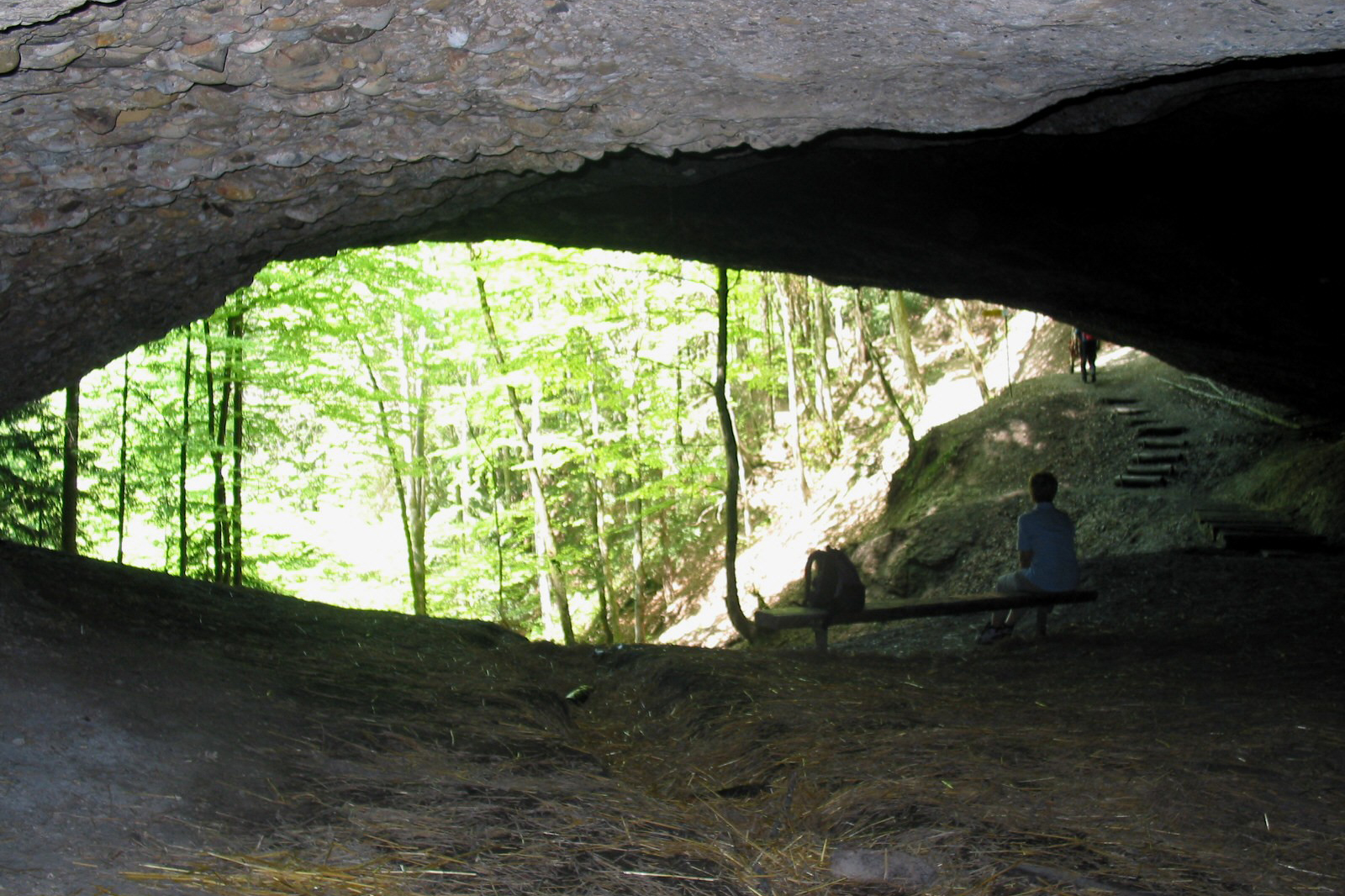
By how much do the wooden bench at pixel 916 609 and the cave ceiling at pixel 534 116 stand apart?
3.66 meters

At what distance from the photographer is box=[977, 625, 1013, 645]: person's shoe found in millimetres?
9062

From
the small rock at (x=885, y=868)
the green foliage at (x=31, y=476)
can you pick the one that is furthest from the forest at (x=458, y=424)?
the small rock at (x=885, y=868)

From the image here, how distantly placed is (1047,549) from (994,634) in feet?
3.34

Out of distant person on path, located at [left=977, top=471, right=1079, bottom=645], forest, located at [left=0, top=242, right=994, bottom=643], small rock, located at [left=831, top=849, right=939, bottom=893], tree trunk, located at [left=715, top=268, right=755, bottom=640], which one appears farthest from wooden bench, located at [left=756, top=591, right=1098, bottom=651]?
small rock, located at [left=831, top=849, right=939, bottom=893]

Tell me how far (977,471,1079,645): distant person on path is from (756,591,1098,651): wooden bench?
10 cm

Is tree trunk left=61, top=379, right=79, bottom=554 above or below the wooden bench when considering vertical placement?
above

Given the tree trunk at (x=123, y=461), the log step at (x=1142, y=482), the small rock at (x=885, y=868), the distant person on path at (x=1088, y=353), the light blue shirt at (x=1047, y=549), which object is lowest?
the small rock at (x=885, y=868)

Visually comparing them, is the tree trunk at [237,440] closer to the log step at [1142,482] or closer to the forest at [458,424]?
the forest at [458,424]

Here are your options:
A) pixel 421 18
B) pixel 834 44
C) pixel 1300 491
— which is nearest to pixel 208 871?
pixel 421 18

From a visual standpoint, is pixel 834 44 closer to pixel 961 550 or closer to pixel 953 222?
pixel 953 222

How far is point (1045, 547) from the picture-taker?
8.62 metres

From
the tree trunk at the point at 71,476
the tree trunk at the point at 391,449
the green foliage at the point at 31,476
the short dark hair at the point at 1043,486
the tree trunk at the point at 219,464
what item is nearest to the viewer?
the short dark hair at the point at 1043,486

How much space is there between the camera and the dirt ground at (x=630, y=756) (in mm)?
3486

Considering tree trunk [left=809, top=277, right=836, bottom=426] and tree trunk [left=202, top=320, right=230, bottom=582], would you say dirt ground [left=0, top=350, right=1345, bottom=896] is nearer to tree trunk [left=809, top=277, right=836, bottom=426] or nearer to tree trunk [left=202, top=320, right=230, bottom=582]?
tree trunk [left=202, top=320, right=230, bottom=582]
